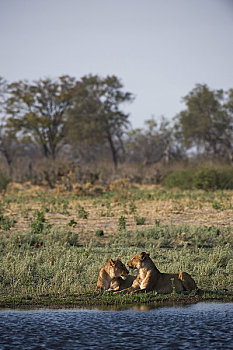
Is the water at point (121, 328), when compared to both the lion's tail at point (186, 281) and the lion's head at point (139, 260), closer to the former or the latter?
the lion's tail at point (186, 281)

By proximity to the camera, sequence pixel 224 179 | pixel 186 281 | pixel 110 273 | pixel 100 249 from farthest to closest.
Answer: pixel 224 179
pixel 100 249
pixel 110 273
pixel 186 281

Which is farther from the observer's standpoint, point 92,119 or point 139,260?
point 92,119

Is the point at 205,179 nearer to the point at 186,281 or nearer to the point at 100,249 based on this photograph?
the point at 100,249

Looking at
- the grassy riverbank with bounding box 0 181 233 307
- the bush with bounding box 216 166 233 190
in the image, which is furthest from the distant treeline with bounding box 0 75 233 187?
the grassy riverbank with bounding box 0 181 233 307

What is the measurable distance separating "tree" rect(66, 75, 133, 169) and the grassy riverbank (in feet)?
97.1

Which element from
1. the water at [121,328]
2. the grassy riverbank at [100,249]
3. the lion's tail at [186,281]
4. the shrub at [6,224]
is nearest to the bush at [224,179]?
the grassy riverbank at [100,249]

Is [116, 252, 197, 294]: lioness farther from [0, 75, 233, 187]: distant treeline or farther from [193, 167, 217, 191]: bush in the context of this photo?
[0, 75, 233, 187]: distant treeline

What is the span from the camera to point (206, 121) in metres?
53.4

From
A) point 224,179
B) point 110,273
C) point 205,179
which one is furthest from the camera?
point 224,179

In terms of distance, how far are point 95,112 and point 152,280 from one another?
4474 centimetres

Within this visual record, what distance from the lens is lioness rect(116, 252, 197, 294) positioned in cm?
790

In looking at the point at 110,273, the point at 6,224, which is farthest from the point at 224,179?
the point at 110,273

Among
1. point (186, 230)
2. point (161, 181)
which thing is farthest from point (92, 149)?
point (186, 230)

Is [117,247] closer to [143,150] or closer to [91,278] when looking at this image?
[91,278]
